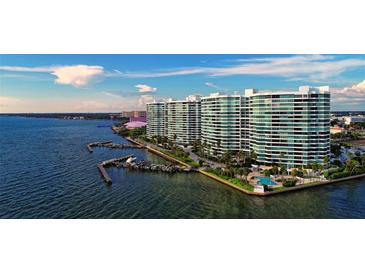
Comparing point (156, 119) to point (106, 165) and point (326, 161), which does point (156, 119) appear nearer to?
point (106, 165)

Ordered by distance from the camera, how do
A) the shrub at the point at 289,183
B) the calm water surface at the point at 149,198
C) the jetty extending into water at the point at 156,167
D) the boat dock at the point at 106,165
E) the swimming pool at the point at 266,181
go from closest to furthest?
1. the calm water surface at the point at 149,198
2. the shrub at the point at 289,183
3. the swimming pool at the point at 266,181
4. the boat dock at the point at 106,165
5. the jetty extending into water at the point at 156,167

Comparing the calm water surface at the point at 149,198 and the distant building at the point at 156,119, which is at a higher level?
the distant building at the point at 156,119

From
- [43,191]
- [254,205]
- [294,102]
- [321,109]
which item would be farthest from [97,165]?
[321,109]

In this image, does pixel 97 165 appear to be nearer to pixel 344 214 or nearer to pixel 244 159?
pixel 244 159

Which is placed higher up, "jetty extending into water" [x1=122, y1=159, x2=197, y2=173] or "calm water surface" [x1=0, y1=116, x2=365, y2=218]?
"jetty extending into water" [x1=122, y1=159, x2=197, y2=173]

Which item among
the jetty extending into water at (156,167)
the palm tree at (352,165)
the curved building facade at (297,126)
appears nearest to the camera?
the palm tree at (352,165)

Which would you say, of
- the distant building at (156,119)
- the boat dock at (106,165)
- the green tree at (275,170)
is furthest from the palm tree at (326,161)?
the distant building at (156,119)

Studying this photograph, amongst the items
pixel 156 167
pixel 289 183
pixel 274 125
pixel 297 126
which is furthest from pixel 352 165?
pixel 156 167

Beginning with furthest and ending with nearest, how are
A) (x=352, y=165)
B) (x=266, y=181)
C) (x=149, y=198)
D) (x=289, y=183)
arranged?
(x=352, y=165)
(x=266, y=181)
(x=289, y=183)
(x=149, y=198)

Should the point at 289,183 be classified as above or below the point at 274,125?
below

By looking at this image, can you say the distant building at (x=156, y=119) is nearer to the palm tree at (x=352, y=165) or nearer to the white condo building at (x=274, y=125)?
the white condo building at (x=274, y=125)

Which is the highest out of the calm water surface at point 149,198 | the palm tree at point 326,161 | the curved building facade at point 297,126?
the curved building facade at point 297,126

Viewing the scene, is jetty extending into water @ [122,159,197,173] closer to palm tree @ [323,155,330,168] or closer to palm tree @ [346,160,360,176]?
palm tree @ [323,155,330,168]

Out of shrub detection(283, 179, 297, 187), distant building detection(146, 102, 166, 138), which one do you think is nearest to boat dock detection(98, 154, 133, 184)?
shrub detection(283, 179, 297, 187)
